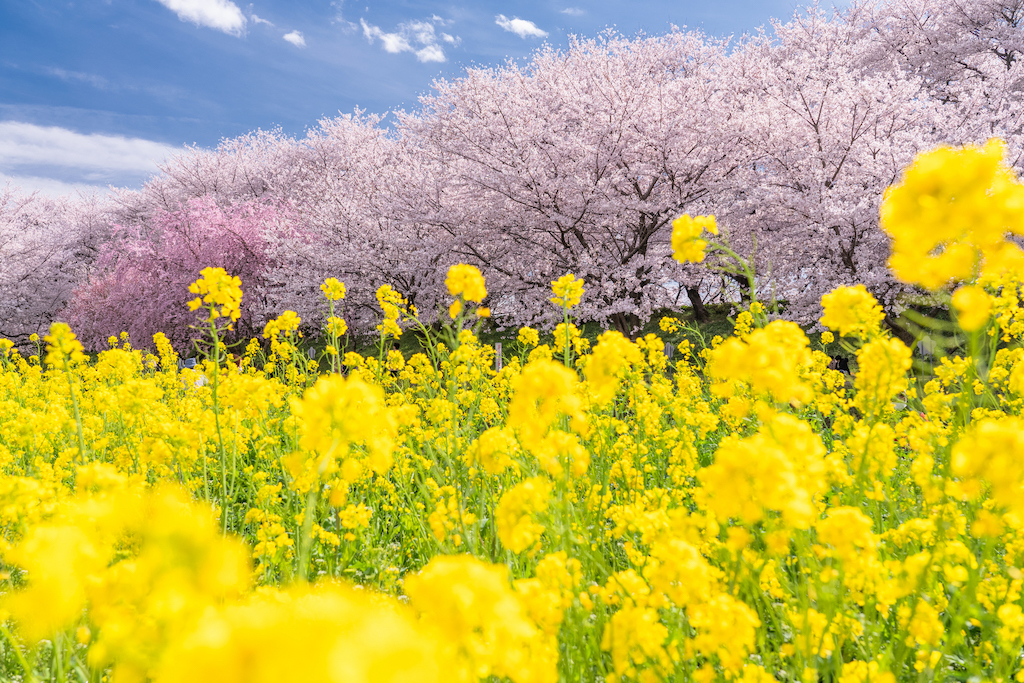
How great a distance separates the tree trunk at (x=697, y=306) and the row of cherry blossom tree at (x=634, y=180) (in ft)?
0.25

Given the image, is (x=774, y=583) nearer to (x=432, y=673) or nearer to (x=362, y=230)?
(x=432, y=673)

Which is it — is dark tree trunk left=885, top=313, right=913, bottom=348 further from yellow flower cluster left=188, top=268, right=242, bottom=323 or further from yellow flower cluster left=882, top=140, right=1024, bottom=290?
yellow flower cluster left=188, top=268, right=242, bottom=323

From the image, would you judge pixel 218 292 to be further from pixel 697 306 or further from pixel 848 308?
pixel 697 306

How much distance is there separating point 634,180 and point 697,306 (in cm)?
417

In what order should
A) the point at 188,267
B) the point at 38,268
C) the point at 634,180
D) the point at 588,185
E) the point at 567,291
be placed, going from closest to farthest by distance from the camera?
the point at 567,291, the point at 588,185, the point at 634,180, the point at 188,267, the point at 38,268

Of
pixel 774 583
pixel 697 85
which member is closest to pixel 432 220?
pixel 697 85

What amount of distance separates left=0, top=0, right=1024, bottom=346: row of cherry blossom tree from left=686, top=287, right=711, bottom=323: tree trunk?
76 mm

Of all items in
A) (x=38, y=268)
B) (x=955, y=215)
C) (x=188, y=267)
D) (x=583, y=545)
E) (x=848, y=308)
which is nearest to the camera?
(x=955, y=215)

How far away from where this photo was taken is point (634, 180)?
1195 centimetres

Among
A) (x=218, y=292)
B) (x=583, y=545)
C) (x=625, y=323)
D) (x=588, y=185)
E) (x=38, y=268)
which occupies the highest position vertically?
(x=588, y=185)

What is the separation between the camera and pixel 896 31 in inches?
673

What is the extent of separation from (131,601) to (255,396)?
2.36 metres

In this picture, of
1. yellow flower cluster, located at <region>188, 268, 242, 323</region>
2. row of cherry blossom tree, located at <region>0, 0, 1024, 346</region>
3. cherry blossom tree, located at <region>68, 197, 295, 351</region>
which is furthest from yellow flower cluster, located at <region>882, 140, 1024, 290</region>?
cherry blossom tree, located at <region>68, 197, 295, 351</region>

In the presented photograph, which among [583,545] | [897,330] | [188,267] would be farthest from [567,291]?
[188,267]
